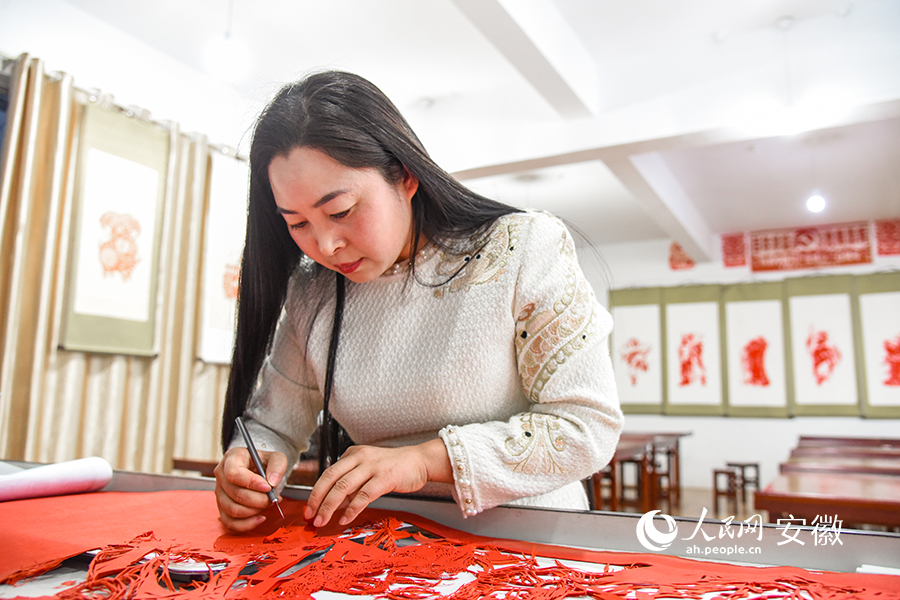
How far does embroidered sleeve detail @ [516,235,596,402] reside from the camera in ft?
2.84

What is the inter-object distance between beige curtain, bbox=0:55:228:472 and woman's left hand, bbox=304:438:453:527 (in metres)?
2.44

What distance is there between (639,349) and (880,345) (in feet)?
8.23

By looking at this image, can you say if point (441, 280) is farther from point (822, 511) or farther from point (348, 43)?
point (348, 43)

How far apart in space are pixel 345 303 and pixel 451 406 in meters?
0.28

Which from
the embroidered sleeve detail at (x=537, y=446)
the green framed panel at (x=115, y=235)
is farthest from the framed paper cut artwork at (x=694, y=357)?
the embroidered sleeve detail at (x=537, y=446)

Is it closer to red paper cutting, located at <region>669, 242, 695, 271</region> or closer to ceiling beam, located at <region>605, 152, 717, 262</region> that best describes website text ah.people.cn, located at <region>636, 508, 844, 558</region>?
ceiling beam, located at <region>605, 152, 717, 262</region>

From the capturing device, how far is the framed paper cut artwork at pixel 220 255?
4.06 m

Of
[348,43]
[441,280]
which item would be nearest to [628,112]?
[348,43]

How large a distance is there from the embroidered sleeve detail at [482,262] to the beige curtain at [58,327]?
232 centimetres

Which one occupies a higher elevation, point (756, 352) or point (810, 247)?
point (810, 247)

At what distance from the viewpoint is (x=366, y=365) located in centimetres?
99

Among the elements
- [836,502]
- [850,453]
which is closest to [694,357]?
[850,453]

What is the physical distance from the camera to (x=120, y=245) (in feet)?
11.6

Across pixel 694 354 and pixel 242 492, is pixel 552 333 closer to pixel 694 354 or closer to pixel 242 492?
pixel 242 492
